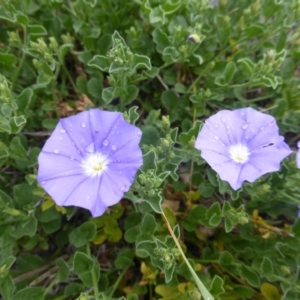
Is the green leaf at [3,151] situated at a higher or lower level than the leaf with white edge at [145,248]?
higher

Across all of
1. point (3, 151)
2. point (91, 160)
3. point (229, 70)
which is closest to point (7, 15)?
point (3, 151)

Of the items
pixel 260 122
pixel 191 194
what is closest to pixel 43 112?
pixel 191 194

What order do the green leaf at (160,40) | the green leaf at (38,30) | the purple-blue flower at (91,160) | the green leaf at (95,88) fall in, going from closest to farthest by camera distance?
the purple-blue flower at (91,160) → the green leaf at (38,30) → the green leaf at (160,40) → the green leaf at (95,88)

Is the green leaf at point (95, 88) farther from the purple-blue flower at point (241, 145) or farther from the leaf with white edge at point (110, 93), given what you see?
the purple-blue flower at point (241, 145)

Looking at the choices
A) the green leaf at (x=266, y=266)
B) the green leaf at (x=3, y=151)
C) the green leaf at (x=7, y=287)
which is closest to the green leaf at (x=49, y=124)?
the green leaf at (x=3, y=151)

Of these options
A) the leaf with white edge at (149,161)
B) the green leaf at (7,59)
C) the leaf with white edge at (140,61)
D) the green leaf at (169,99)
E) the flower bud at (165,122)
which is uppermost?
the green leaf at (169,99)

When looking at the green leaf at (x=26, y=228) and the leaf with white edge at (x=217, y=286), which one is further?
the green leaf at (x=26, y=228)
